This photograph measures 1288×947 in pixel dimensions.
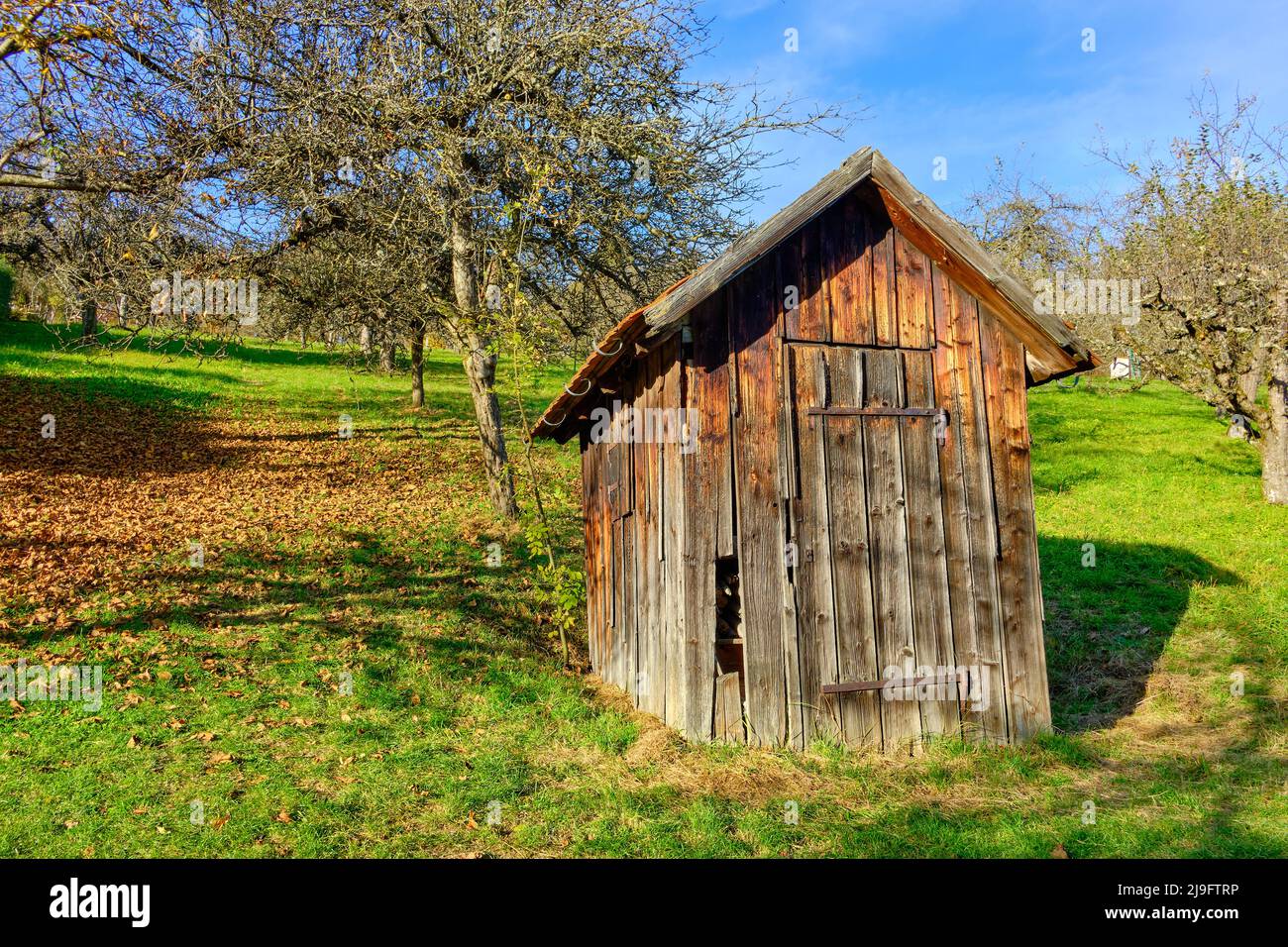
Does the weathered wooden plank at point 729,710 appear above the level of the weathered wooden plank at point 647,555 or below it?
below

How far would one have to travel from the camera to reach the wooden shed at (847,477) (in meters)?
7.25

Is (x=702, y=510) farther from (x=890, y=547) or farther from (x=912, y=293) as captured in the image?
(x=912, y=293)

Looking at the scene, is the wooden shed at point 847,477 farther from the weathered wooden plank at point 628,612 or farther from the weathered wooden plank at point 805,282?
the weathered wooden plank at point 628,612

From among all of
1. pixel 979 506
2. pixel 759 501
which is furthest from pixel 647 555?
Answer: pixel 979 506

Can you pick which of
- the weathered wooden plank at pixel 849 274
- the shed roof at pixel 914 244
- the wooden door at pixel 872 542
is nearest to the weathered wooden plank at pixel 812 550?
the wooden door at pixel 872 542

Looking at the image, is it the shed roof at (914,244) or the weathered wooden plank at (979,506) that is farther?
the weathered wooden plank at (979,506)

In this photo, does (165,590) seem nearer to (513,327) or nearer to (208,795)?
(208,795)

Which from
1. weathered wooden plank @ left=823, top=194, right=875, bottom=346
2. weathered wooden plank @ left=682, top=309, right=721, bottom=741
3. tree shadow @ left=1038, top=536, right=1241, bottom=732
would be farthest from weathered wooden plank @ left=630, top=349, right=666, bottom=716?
tree shadow @ left=1038, top=536, right=1241, bottom=732

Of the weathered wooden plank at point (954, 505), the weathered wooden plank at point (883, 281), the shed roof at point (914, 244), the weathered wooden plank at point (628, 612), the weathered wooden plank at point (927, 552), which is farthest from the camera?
the weathered wooden plank at point (628, 612)

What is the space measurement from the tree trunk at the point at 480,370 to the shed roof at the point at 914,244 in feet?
18.6

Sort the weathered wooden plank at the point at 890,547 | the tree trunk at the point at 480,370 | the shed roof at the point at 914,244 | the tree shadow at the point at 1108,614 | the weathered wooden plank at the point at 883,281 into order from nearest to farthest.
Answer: the shed roof at the point at 914,244
the weathered wooden plank at the point at 890,547
the weathered wooden plank at the point at 883,281
the tree shadow at the point at 1108,614
the tree trunk at the point at 480,370

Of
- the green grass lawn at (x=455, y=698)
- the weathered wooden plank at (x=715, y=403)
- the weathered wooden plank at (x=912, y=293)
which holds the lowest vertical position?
the green grass lawn at (x=455, y=698)

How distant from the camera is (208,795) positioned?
6344 mm
